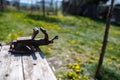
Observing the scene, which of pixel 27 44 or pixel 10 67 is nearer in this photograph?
pixel 10 67

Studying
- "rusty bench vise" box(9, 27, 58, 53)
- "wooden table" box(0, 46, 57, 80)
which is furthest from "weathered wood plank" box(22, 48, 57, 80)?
"rusty bench vise" box(9, 27, 58, 53)

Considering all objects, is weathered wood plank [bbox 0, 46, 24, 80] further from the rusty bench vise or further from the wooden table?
the rusty bench vise

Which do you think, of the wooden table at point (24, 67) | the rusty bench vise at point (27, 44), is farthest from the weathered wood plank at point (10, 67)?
the rusty bench vise at point (27, 44)

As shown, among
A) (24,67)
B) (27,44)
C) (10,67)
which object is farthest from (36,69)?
(27,44)

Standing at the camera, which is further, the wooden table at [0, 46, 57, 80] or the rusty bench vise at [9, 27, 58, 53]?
the rusty bench vise at [9, 27, 58, 53]

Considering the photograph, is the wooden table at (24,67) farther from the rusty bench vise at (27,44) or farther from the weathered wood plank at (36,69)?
the rusty bench vise at (27,44)

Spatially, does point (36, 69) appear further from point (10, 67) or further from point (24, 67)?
point (10, 67)

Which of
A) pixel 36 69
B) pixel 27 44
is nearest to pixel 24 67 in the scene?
pixel 36 69

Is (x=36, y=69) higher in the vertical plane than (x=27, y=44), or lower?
lower
